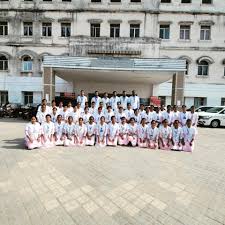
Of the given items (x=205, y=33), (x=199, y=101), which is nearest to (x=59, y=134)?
(x=199, y=101)

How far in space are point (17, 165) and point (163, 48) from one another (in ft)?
70.3

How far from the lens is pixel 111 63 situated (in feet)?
45.4

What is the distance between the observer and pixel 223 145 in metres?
9.62

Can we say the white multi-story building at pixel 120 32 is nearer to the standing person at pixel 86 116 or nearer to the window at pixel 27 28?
the window at pixel 27 28

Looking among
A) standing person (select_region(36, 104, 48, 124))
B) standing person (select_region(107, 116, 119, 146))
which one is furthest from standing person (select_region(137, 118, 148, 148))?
standing person (select_region(36, 104, 48, 124))

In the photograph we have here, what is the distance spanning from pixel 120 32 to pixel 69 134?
18.7 m

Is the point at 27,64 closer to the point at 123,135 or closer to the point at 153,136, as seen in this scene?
the point at 123,135

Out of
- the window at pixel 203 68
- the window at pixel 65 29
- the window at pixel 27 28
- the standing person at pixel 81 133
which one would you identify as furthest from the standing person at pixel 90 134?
the window at pixel 27 28

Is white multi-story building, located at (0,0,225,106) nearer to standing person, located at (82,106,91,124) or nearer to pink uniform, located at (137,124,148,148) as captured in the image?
standing person, located at (82,106,91,124)

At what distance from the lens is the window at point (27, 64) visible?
24.6m

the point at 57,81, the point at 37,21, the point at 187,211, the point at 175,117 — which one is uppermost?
the point at 37,21

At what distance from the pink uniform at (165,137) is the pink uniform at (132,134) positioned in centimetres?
97

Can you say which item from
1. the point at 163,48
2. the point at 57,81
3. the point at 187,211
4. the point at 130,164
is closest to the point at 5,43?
the point at 57,81

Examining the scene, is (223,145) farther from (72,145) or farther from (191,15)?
(191,15)
